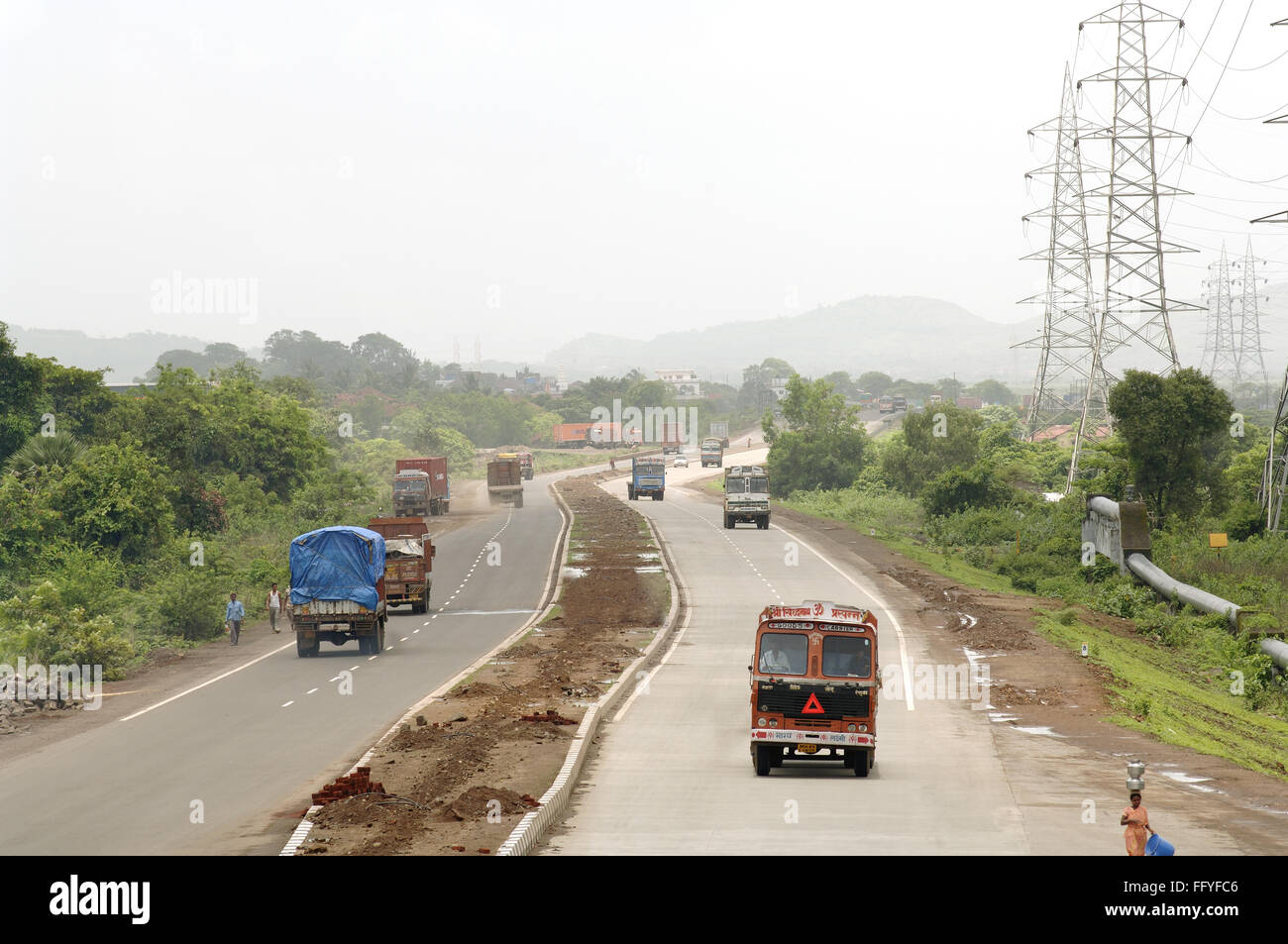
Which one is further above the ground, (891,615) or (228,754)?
(228,754)

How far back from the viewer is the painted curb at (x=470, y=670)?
15969 millimetres

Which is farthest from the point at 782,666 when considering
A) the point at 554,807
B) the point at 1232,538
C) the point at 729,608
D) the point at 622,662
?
the point at 1232,538

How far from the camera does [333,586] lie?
34.5m

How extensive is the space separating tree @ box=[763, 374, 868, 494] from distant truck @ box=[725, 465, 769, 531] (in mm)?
35991

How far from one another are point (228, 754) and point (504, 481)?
75.6 m

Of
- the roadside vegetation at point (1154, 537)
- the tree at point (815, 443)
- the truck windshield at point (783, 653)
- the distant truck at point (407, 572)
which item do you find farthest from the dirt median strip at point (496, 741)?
the tree at point (815, 443)

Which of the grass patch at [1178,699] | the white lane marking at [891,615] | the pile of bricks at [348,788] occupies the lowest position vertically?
the grass patch at [1178,699]

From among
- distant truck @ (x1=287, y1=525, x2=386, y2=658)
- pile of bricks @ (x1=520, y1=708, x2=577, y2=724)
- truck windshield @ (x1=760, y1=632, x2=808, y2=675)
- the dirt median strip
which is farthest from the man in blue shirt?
truck windshield @ (x1=760, y1=632, x2=808, y2=675)

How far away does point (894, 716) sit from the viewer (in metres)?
26.4

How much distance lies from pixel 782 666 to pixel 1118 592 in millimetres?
30649

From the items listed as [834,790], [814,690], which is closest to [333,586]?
[814,690]

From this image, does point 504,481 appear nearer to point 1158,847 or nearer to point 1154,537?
point 1154,537

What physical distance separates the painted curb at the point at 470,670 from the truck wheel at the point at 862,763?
7888mm

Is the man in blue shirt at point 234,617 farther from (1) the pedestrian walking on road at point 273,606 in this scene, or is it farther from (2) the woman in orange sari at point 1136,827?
(2) the woman in orange sari at point 1136,827
